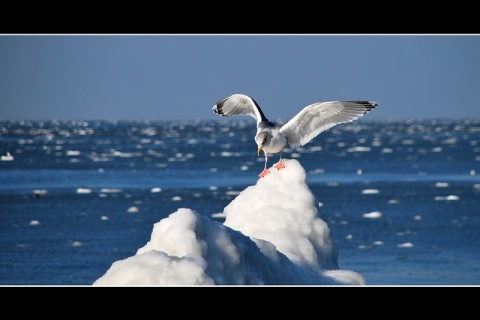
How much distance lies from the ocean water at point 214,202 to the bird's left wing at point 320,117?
1051cm

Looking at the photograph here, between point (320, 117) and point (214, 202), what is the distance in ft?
74.4

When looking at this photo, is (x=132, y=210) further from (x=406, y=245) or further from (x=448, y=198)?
(x=448, y=198)

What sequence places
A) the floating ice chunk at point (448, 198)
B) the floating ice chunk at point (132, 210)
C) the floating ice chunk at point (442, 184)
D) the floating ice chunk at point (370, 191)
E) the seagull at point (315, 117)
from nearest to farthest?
the seagull at point (315, 117) < the floating ice chunk at point (132, 210) < the floating ice chunk at point (448, 198) < the floating ice chunk at point (370, 191) < the floating ice chunk at point (442, 184)

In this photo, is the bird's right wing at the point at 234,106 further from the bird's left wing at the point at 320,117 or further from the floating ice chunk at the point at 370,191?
the floating ice chunk at the point at 370,191

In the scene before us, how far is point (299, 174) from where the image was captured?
289 inches

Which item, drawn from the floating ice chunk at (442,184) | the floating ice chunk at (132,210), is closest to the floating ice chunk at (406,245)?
the floating ice chunk at (132,210)

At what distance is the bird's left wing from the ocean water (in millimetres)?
10510

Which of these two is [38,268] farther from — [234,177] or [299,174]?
[234,177]

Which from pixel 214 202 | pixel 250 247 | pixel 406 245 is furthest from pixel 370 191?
pixel 250 247

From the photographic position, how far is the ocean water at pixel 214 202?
21656 millimetres

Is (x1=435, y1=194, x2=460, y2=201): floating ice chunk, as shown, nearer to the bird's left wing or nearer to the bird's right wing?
the bird's right wing

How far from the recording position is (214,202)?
3148 centimetres

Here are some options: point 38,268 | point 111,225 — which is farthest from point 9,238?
point 38,268

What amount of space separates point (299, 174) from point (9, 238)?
1932 cm
